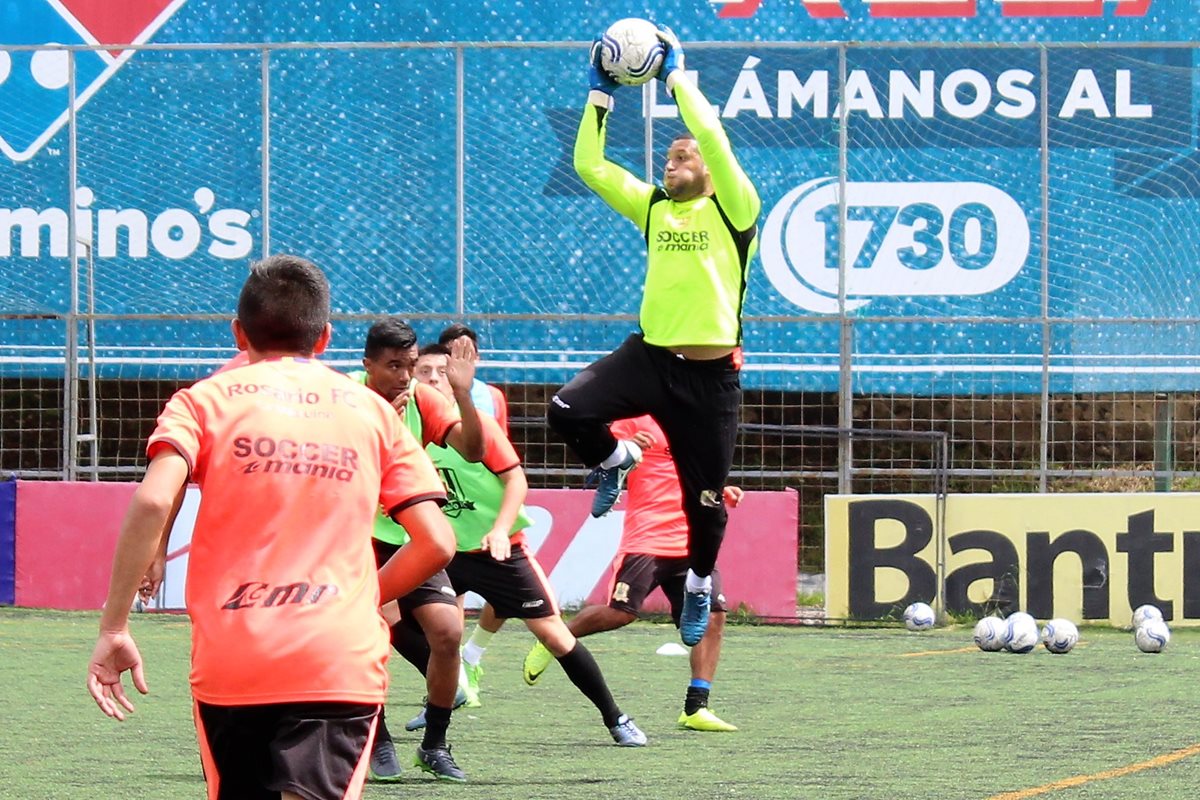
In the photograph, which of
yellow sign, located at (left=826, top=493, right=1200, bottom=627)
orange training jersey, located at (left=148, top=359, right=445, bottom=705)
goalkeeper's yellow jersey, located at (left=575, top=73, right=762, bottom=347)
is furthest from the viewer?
yellow sign, located at (left=826, top=493, right=1200, bottom=627)

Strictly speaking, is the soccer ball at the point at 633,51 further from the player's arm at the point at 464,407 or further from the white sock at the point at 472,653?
the white sock at the point at 472,653

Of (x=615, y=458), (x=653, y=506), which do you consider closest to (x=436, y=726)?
(x=615, y=458)

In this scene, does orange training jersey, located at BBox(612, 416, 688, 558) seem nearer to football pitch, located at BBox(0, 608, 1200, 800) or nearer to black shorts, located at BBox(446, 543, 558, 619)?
football pitch, located at BBox(0, 608, 1200, 800)

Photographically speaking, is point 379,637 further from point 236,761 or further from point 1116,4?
point 1116,4

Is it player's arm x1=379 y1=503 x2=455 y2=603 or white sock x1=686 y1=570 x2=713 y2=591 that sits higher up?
player's arm x1=379 y1=503 x2=455 y2=603

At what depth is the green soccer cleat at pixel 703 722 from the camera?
9.98 meters

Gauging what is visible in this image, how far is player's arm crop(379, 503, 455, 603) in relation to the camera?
463 cm

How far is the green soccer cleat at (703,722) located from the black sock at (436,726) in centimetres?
190

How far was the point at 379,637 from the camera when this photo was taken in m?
4.56

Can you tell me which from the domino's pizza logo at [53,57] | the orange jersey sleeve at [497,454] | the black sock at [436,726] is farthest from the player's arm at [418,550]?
the domino's pizza logo at [53,57]

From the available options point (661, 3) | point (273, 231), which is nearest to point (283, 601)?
point (273, 231)

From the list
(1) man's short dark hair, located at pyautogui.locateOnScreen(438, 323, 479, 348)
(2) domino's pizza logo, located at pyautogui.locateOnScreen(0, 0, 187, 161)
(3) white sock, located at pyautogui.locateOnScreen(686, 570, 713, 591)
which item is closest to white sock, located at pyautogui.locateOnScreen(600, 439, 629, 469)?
(3) white sock, located at pyautogui.locateOnScreen(686, 570, 713, 591)

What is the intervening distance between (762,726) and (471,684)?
5.58 feet

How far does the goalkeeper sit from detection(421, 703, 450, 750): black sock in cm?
142
